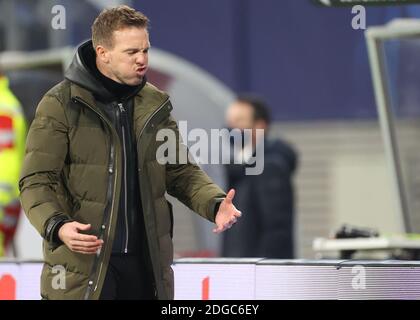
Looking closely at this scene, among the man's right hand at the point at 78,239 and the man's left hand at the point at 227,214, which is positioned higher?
the man's left hand at the point at 227,214

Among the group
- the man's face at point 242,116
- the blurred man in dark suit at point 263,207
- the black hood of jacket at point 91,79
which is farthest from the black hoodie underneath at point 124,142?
the man's face at point 242,116

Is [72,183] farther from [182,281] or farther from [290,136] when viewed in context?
[290,136]

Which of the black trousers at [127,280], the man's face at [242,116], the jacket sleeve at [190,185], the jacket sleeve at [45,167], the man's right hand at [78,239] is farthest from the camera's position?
the man's face at [242,116]

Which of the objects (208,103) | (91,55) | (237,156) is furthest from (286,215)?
(91,55)

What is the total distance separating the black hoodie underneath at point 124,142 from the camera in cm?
459

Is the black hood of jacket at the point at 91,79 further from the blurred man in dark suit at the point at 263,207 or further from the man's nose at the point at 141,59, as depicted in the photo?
the blurred man in dark suit at the point at 263,207

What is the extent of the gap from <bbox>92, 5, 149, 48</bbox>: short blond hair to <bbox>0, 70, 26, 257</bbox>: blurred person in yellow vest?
4045mm

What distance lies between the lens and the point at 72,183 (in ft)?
15.0

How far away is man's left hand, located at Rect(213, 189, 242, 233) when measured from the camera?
461 centimetres

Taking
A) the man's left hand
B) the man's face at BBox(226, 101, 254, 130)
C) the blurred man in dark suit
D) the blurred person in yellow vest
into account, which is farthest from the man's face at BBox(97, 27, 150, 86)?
the man's face at BBox(226, 101, 254, 130)

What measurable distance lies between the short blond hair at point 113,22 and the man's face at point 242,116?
4682 mm

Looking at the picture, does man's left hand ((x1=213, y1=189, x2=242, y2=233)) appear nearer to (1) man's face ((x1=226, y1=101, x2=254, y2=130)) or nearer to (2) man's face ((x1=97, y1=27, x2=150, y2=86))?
Answer: (2) man's face ((x1=97, y1=27, x2=150, y2=86))

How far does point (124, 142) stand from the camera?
15.1 feet

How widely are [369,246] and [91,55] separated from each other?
3.81 m
